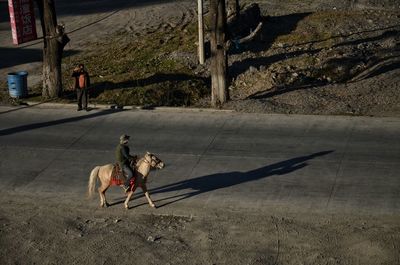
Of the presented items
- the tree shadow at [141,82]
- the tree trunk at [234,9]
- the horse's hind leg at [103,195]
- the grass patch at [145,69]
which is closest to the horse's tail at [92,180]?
the horse's hind leg at [103,195]

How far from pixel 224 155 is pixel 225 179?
1.80m

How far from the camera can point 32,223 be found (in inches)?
709

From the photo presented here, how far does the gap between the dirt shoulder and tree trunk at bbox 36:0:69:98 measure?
10.2m

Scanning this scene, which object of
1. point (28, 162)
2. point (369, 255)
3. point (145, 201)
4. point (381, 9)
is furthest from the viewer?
point (381, 9)

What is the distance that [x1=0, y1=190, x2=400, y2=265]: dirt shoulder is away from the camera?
1593 centimetres

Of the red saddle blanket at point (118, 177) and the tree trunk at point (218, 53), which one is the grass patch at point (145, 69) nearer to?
the tree trunk at point (218, 53)

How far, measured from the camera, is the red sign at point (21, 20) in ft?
118

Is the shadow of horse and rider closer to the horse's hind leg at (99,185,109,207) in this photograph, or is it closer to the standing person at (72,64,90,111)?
the horse's hind leg at (99,185,109,207)

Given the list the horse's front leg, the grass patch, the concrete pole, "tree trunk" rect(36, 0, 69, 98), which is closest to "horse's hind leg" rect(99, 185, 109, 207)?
the horse's front leg

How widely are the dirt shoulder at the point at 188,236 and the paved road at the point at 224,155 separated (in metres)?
0.71

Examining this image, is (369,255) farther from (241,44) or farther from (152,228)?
(241,44)

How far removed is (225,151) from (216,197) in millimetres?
3286

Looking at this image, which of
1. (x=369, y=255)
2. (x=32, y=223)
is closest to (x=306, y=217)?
(x=369, y=255)

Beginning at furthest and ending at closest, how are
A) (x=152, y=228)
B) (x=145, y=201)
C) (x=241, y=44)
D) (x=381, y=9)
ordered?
(x=381, y=9) < (x=241, y=44) < (x=145, y=201) < (x=152, y=228)
